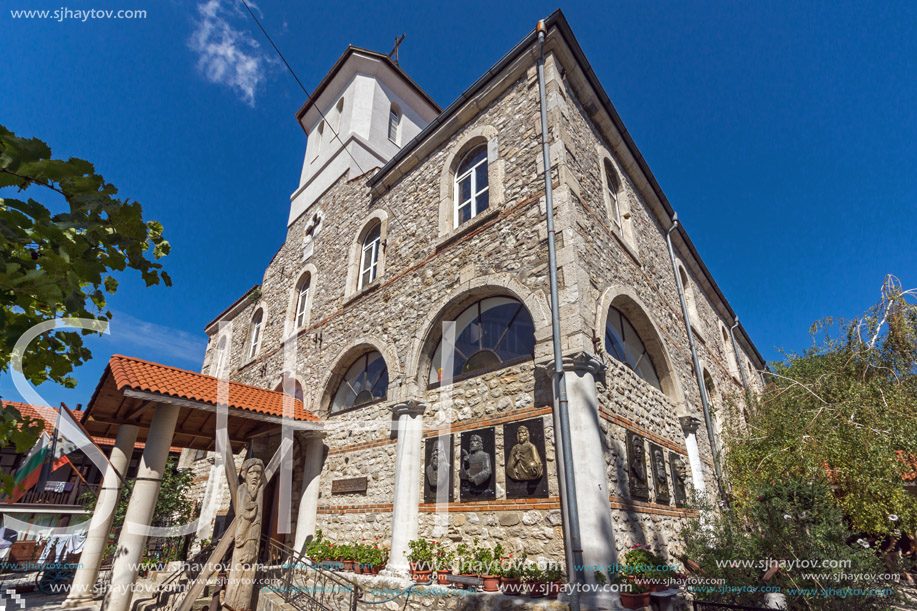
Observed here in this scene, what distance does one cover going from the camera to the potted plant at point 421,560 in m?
5.91

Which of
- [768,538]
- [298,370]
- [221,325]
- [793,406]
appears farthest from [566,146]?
[221,325]

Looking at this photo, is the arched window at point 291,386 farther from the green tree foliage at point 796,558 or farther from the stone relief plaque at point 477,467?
the green tree foliage at point 796,558

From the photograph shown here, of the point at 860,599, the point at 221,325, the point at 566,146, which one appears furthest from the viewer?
the point at 221,325

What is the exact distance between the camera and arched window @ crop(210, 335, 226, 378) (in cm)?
1586

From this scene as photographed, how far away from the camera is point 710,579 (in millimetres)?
5711

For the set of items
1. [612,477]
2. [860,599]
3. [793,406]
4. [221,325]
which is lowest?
[860,599]

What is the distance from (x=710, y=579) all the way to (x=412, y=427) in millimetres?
4615

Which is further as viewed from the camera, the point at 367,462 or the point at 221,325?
the point at 221,325

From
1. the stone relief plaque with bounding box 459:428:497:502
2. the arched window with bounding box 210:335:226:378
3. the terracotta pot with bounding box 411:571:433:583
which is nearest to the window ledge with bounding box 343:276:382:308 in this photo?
the stone relief plaque with bounding box 459:428:497:502

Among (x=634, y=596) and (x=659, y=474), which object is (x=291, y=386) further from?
(x=634, y=596)

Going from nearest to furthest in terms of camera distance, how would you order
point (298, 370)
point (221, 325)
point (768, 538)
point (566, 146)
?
point (768, 538) → point (566, 146) → point (298, 370) → point (221, 325)

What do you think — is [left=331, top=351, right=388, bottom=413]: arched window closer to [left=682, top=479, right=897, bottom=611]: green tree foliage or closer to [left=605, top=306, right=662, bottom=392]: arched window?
[left=605, top=306, right=662, bottom=392]: arched window

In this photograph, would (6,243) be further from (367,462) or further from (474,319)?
(367,462)

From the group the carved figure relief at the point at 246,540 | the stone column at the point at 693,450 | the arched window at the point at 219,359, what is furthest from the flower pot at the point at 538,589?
the arched window at the point at 219,359
